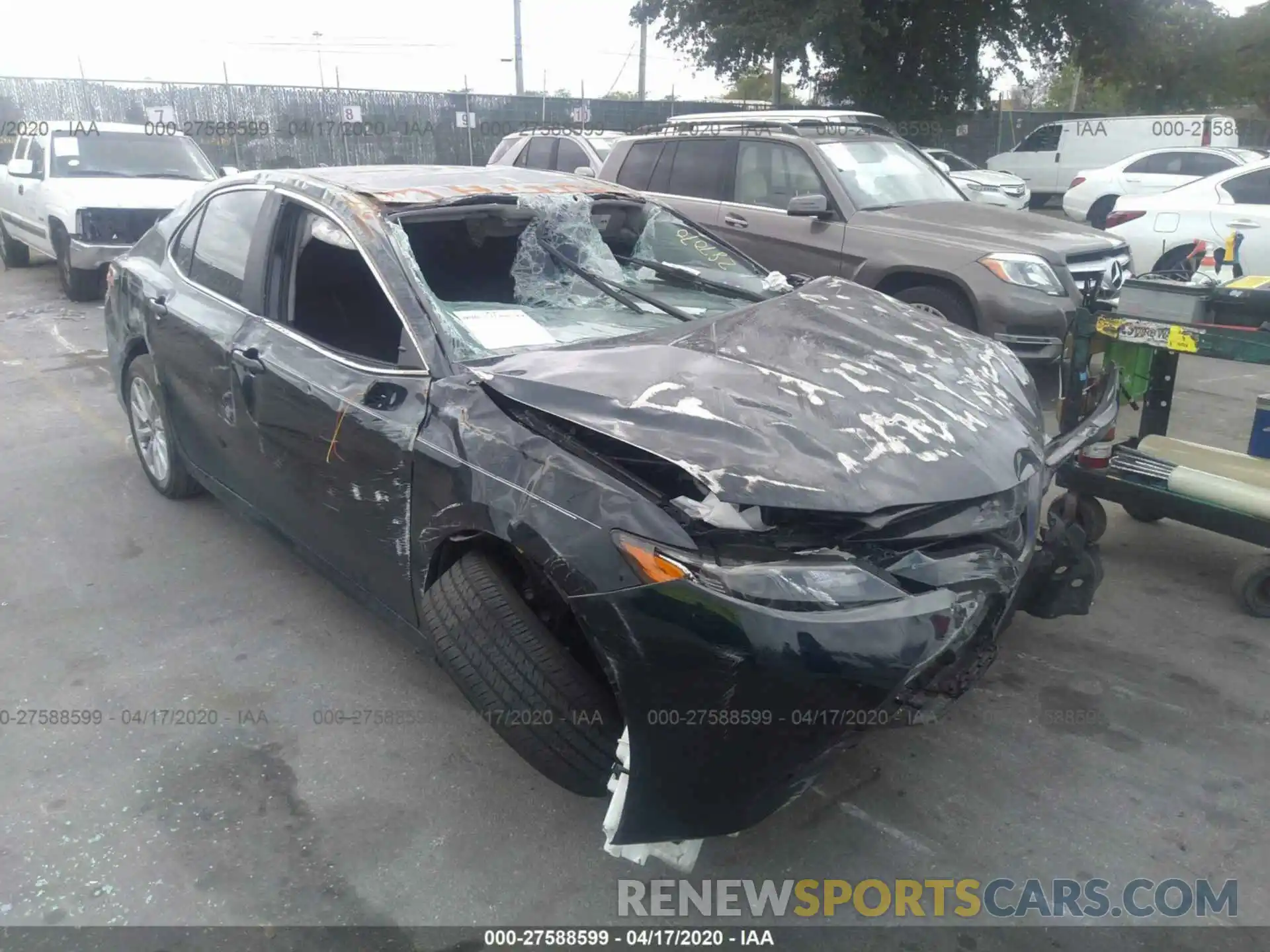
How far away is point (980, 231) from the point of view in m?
6.80

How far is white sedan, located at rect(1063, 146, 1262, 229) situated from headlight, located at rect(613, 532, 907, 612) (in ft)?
50.4

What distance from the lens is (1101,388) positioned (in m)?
4.20

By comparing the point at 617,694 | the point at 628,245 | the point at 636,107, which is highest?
the point at 636,107

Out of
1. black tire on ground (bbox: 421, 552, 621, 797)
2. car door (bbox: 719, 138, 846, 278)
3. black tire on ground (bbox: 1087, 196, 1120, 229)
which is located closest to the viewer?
black tire on ground (bbox: 421, 552, 621, 797)

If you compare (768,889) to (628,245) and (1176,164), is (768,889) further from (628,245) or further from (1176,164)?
(1176,164)

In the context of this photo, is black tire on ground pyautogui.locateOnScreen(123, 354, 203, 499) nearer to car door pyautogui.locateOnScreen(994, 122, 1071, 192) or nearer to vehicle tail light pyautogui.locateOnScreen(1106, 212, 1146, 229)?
vehicle tail light pyautogui.locateOnScreen(1106, 212, 1146, 229)

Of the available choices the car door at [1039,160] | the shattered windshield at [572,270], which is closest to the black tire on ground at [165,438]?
the shattered windshield at [572,270]

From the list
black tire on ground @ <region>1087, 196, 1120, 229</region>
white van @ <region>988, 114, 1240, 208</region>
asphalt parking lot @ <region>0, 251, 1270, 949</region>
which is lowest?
asphalt parking lot @ <region>0, 251, 1270, 949</region>

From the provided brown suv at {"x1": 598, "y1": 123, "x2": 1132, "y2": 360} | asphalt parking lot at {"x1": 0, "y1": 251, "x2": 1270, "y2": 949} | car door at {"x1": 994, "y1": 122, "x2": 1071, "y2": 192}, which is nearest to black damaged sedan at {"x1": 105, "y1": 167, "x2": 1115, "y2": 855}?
asphalt parking lot at {"x1": 0, "y1": 251, "x2": 1270, "y2": 949}

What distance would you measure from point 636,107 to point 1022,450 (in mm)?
24568

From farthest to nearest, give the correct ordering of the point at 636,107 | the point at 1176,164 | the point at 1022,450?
the point at 636,107
the point at 1176,164
the point at 1022,450

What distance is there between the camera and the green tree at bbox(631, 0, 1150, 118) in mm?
20031

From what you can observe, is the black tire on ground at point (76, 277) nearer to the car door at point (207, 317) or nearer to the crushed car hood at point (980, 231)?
the car door at point (207, 317)

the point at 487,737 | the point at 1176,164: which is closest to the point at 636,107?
Result: the point at 1176,164
